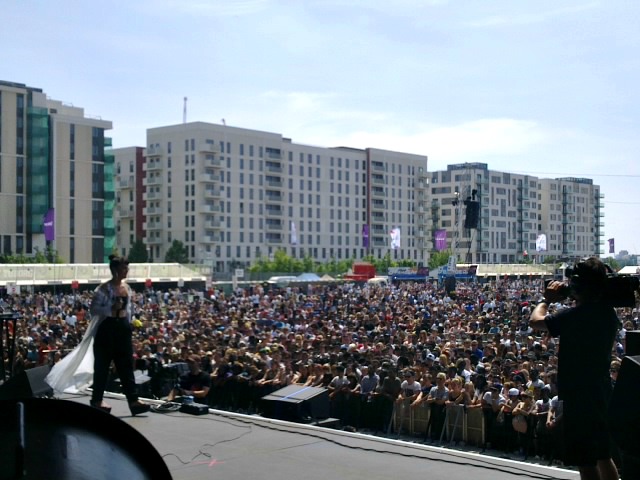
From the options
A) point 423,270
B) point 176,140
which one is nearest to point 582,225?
point 176,140

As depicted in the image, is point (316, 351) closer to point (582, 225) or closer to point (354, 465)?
point (354, 465)

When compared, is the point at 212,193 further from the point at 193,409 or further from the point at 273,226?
the point at 193,409

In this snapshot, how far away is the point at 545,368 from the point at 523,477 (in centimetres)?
806

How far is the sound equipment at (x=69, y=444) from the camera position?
1927 millimetres

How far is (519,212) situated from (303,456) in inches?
4443

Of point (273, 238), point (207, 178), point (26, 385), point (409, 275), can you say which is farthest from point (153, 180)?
point (26, 385)

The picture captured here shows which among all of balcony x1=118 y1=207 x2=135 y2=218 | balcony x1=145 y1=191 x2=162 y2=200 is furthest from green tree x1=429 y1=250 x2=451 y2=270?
balcony x1=118 y1=207 x2=135 y2=218

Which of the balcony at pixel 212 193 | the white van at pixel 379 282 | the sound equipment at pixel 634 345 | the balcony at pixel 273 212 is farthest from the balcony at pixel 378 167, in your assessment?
the sound equipment at pixel 634 345

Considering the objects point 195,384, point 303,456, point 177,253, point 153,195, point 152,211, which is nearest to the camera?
point 303,456

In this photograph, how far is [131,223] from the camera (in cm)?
9125

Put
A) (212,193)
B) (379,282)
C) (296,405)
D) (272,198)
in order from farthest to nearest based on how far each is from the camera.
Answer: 1. (272,198)
2. (212,193)
3. (379,282)
4. (296,405)

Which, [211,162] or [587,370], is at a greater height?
[211,162]

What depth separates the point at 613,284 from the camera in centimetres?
355

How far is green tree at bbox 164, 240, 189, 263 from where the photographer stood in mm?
81356
